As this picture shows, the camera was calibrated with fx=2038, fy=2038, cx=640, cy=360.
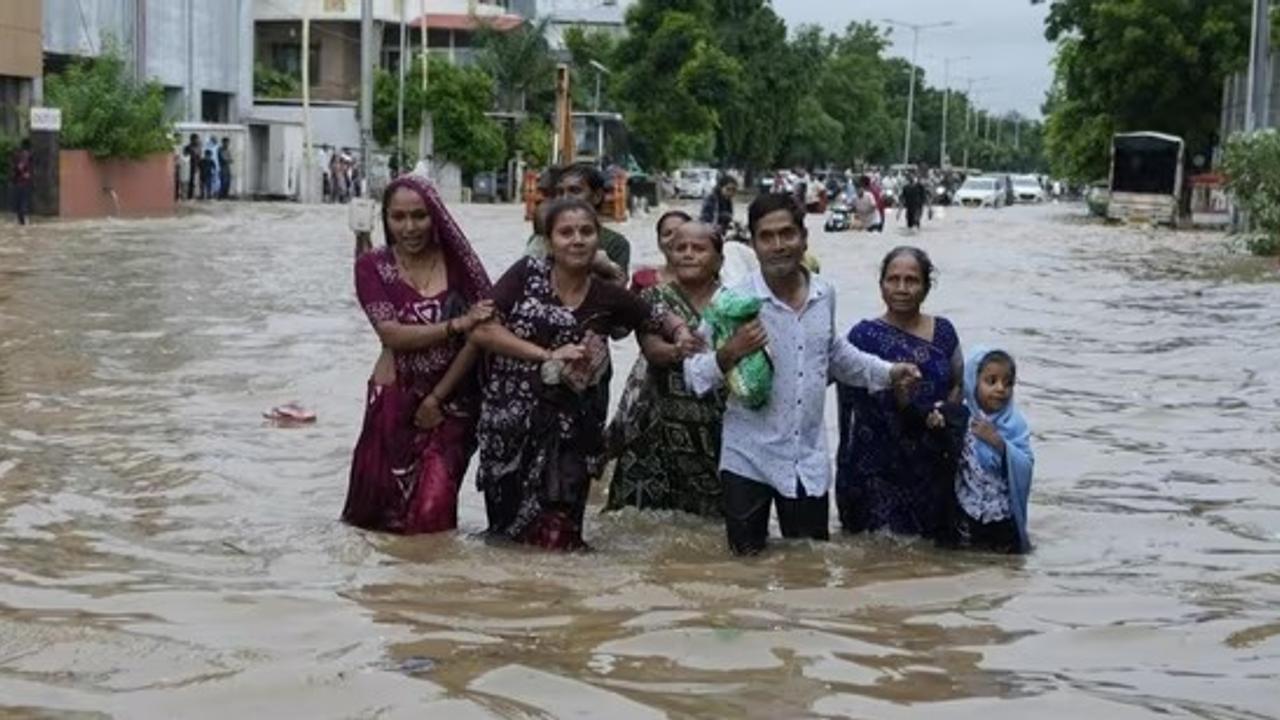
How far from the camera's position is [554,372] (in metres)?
7.10

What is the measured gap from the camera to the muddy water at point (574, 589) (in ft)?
18.0

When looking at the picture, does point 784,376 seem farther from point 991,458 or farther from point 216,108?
point 216,108

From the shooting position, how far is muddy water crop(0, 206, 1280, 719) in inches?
216

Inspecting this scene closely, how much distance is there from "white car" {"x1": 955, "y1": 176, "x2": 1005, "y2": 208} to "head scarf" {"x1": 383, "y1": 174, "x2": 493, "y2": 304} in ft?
211

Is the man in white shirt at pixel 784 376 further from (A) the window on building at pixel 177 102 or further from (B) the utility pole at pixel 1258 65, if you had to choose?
(A) the window on building at pixel 177 102

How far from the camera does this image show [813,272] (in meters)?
7.75

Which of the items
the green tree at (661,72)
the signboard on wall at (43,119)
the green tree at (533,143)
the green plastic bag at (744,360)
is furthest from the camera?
the green tree at (661,72)

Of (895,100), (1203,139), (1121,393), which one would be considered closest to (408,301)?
(1121,393)

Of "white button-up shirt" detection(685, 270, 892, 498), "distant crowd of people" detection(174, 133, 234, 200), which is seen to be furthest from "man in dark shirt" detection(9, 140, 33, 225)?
"white button-up shirt" detection(685, 270, 892, 498)

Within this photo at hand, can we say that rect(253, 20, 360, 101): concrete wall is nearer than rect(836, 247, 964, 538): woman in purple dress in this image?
No

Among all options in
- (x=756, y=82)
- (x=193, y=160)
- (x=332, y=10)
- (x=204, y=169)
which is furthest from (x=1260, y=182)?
(x=332, y=10)

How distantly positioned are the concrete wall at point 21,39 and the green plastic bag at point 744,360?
31.8 metres

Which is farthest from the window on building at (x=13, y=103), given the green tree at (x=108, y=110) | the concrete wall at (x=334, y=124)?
the concrete wall at (x=334, y=124)

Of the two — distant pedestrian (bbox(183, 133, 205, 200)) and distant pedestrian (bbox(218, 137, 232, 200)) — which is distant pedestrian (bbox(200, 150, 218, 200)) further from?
distant pedestrian (bbox(218, 137, 232, 200))
